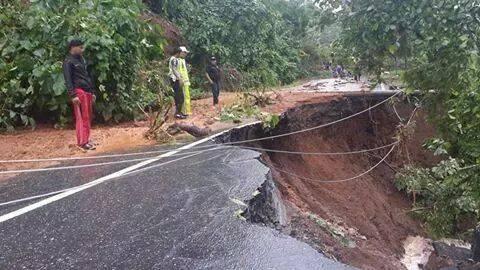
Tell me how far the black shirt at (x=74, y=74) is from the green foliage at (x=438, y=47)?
3974 millimetres

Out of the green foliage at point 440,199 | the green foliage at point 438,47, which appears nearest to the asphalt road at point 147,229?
the green foliage at point 438,47

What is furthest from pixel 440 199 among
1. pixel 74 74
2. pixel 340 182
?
pixel 74 74

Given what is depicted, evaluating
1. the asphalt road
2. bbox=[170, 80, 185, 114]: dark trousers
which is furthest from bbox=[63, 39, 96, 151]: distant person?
bbox=[170, 80, 185, 114]: dark trousers

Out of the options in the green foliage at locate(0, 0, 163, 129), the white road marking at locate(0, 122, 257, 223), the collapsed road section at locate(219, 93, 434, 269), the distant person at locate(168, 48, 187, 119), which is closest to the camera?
the white road marking at locate(0, 122, 257, 223)

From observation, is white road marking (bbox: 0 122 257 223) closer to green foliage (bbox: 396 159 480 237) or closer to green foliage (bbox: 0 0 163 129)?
green foliage (bbox: 0 0 163 129)

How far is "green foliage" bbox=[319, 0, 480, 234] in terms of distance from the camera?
5672mm

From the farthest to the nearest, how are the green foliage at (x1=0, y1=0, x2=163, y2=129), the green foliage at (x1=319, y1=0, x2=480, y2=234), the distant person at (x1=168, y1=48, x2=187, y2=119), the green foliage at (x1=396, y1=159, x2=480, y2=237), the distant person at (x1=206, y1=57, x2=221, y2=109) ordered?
the distant person at (x1=206, y1=57, x2=221, y2=109), the distant person at (x1=168, y1=48, x2=187, y2=119), the green foliage at (x1=396, y1=159, x2=480, y2=237), the green foliage at (x1=0, y1=0, x2=163, y2=129), the green foliage at (x1=319, y1=0, x2=480, y2=234)

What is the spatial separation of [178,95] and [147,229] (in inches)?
253

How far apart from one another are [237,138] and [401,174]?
5921 millimetres

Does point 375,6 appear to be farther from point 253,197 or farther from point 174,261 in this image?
point 174,261

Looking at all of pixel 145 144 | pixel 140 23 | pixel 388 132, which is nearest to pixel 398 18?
pixel 145 144

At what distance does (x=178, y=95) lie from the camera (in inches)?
384

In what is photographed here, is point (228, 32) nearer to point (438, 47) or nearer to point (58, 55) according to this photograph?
point (58, 55)

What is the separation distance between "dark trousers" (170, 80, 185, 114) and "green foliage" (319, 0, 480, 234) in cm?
352
